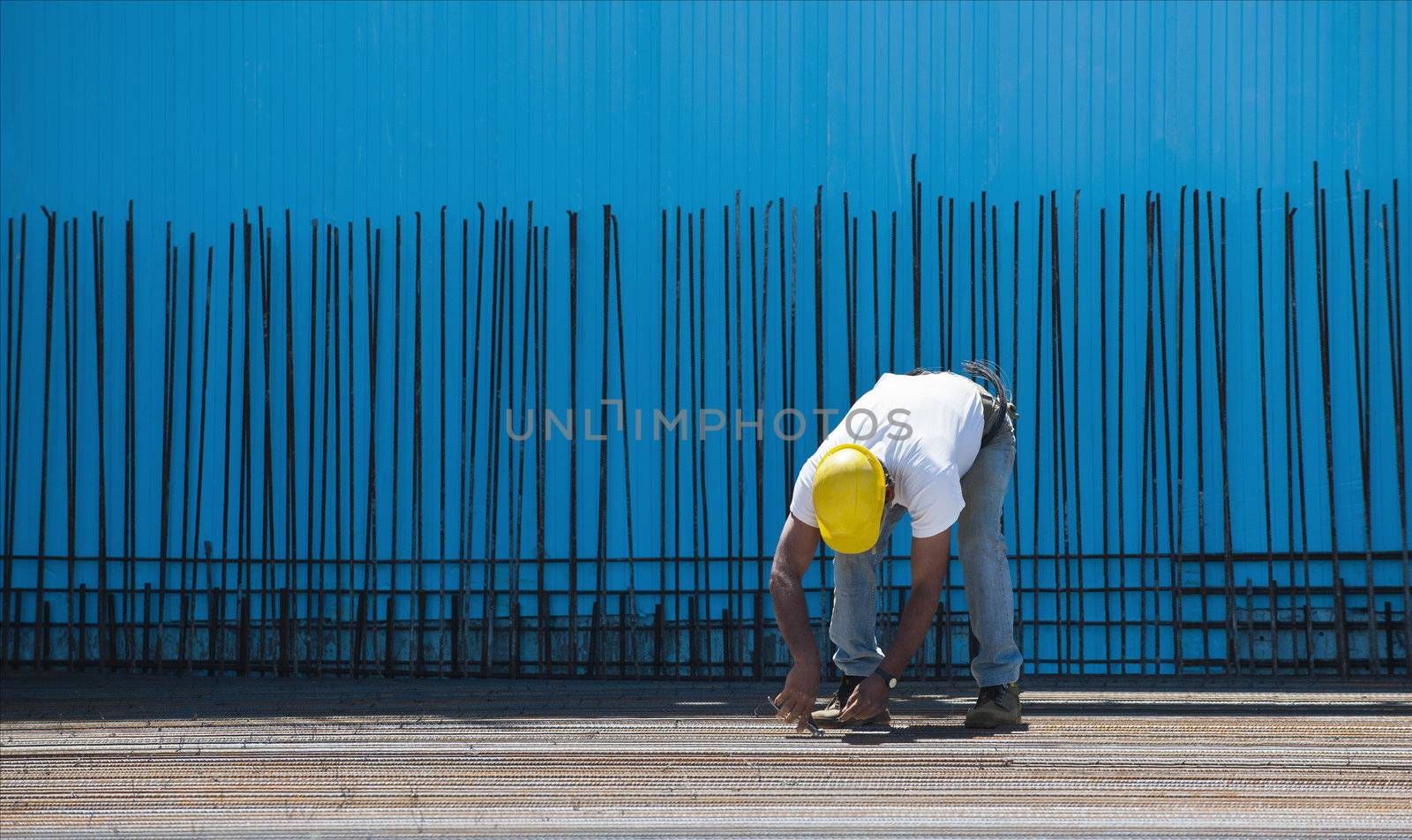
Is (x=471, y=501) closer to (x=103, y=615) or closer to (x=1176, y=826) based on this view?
(x=103, y=615)

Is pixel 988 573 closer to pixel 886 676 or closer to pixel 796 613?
pixel 886 676

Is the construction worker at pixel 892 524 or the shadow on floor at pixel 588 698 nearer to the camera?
the construction worker at pixel 892 524

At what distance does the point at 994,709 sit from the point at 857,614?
0.30m

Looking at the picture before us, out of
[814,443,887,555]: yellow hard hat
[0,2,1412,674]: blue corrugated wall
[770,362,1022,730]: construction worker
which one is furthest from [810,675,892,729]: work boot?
[0,2,1412,674]: blue corrugated wall

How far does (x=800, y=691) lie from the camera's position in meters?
2.24

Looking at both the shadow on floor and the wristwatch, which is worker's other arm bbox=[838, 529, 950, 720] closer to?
the wristwatch

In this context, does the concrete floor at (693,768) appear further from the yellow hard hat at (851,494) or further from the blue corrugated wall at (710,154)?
the blue corrugated wall at (710,154)

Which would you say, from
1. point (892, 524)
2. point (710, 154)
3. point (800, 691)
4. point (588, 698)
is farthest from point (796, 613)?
point (710, 154)

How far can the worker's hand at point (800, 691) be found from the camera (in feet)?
7.33

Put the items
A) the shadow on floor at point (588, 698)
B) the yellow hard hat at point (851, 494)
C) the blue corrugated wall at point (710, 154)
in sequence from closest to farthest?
the yellow hard hat at point (851, 494) → the shadow on floor at point (588, 698) → the blue corrugated wall at point (710, 154)

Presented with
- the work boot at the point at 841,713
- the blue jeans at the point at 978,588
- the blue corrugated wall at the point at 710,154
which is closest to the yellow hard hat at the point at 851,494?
the blue jeans at the point at 978,588

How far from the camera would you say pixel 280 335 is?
3.71 metres

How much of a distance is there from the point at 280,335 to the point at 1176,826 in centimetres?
284

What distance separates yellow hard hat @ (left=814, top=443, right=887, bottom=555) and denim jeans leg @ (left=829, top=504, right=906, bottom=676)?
10.6 inches
